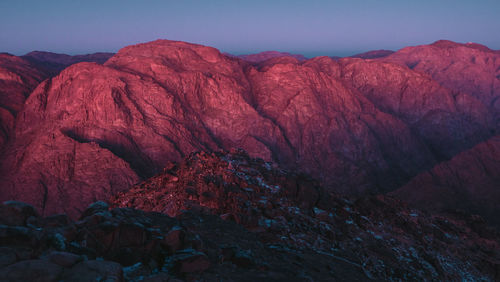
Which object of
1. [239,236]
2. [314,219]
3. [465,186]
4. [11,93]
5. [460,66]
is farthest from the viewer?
[460,66]

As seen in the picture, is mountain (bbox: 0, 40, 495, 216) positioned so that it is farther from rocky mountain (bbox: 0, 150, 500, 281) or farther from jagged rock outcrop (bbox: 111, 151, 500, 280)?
rocky mountain (bbox: 0, 150, 500, 281)

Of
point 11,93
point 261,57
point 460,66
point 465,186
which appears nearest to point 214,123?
point 11,93

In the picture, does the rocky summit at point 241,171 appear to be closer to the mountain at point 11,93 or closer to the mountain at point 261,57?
the mountain at point 11,93

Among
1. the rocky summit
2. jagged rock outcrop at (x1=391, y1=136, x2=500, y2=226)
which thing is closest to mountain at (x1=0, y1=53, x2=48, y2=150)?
the rocky summit

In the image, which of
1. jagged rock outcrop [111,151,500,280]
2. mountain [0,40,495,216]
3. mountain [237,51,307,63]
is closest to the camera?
jagged rock outcrop [111,151,500,280]

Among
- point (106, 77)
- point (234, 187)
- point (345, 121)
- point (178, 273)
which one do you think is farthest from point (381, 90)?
point (178, 273)

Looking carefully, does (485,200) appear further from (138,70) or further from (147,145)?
Answer: (138,70)

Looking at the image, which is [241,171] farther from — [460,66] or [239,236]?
[460,66]
